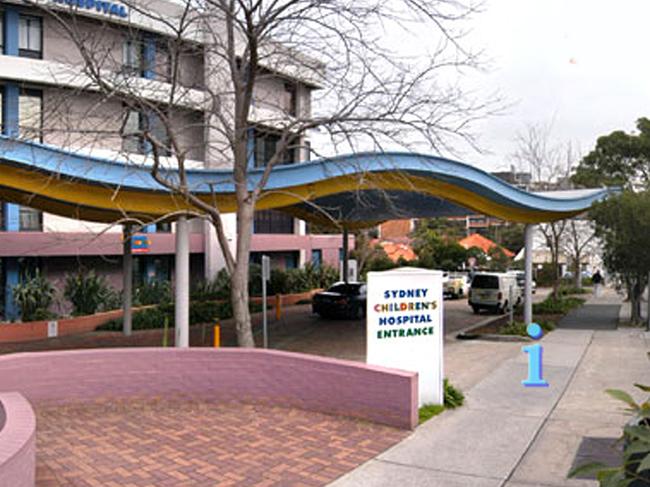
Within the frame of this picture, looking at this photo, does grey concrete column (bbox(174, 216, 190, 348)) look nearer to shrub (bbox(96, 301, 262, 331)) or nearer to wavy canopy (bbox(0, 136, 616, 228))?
wavy canopy (bbox(0, 136, 616, 228))

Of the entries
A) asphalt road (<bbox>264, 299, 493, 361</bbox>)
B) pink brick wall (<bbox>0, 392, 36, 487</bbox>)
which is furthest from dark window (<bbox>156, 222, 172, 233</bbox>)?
pink brick wall (<bbox>0, 392, 36, 487</bbox>)

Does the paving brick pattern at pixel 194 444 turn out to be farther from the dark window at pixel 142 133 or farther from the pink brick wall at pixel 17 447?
the dark window at pixel 142 133

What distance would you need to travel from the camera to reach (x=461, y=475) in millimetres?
6770

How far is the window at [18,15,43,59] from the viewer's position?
24.3 m

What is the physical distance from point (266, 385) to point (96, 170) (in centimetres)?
573

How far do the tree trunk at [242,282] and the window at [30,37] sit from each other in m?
18.2

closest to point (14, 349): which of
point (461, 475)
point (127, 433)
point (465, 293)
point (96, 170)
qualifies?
point (96, 170)

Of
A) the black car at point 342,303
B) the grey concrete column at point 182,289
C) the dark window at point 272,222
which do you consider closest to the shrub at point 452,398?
the grey concrete column at point 182,289

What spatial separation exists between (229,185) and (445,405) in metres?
7.00

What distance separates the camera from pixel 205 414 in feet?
30.0

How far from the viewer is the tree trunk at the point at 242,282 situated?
10.8 meters

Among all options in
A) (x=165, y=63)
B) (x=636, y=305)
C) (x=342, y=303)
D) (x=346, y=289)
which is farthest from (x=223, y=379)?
(x=636, y=305)

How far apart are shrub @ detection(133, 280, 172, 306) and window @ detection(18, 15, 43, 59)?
33.0ft

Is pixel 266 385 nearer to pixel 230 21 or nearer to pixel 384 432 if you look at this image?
pixel 384 432
